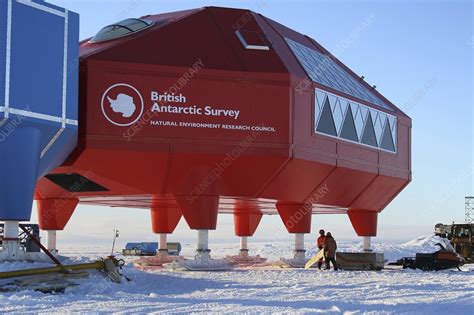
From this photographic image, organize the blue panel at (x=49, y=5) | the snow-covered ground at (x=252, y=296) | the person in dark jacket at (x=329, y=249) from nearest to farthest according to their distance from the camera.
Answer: the snow-covered ground at (x=252, y=296) < the blue panel at (x=49, y=5) < the person in dark jacket at (x=329, y=249)

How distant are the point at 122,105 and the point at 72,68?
3.19 metres

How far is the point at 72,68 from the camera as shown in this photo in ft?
87.6

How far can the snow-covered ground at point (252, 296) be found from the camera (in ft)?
52.2

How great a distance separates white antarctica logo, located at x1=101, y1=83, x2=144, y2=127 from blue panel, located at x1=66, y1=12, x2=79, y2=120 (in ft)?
7.50

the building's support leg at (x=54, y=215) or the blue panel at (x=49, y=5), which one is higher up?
the blue panel at (x=49, y=5)

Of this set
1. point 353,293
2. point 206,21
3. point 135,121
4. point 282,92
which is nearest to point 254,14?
point 206,21

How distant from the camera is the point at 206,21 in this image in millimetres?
33688

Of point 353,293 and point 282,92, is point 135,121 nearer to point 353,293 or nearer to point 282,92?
point 282,92

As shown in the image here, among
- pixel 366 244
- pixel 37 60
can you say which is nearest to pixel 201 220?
pixel 37 60

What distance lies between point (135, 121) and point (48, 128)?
4.64 meters

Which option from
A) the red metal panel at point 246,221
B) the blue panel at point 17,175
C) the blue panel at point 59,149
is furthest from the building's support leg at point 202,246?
the red metal panel at point 246,221

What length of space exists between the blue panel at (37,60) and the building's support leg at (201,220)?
275 inches

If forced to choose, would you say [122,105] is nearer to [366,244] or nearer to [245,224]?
[366,244]

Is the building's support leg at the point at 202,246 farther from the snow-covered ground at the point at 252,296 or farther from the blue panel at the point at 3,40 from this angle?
the blue panel at the point at 3,40
